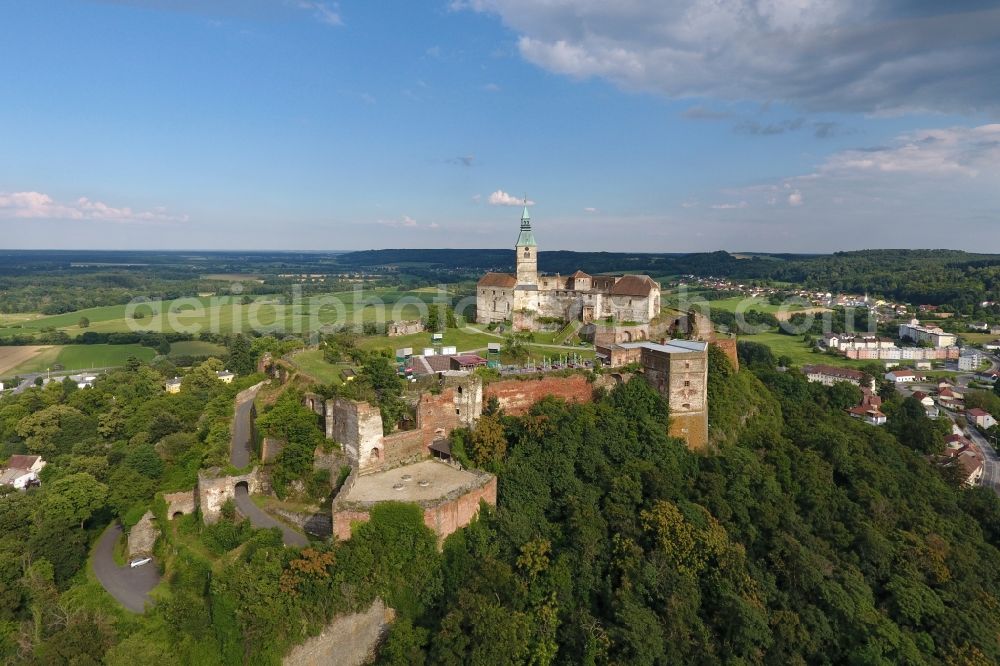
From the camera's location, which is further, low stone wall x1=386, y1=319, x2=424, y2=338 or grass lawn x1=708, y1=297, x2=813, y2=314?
grass lawn x1=708, y1=297, x2=813, y2=314

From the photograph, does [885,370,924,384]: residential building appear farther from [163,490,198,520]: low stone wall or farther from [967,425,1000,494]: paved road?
[163,490,198,520]: low stone wall

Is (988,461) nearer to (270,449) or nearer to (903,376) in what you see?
(903,376)

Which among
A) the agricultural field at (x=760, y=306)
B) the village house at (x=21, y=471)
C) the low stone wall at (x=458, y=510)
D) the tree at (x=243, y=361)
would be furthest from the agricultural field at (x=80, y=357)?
the agricultural field at (x=760, y=306)

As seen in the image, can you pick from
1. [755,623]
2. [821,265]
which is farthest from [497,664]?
[821,265]

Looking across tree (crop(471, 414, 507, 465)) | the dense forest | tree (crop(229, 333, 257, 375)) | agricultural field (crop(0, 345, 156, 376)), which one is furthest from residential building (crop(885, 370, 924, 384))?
agricultural field (crop(0, 345, 156, 376))

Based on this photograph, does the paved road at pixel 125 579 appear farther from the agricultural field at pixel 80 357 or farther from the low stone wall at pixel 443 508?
the agricultural field at pixel 80 357

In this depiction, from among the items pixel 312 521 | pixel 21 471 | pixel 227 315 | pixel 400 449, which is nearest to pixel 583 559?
pixel 400 449

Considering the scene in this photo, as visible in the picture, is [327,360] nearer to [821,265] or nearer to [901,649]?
[901,649]
